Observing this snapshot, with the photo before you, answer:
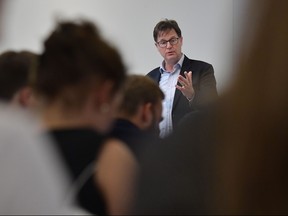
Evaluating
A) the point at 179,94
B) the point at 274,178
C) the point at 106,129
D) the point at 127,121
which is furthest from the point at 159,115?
the point at 179,94

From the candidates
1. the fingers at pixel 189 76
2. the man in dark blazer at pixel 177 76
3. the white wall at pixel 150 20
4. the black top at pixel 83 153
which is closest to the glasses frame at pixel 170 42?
the man in dark blazer at pixel 177 76

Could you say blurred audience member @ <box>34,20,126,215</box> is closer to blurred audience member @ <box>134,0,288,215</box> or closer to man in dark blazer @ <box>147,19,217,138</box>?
blurred audience member @ <box>134,0,288,215</box>

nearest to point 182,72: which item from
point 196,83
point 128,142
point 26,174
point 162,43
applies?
point 196,83

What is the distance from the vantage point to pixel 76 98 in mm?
1062

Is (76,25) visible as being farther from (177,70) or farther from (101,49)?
(177,70)

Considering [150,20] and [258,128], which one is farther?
[150,20]

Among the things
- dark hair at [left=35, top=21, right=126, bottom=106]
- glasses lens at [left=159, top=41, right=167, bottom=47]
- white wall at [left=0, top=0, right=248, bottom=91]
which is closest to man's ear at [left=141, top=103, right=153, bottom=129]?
dark hair at [left=35, top=21, right=126, bottom=106]

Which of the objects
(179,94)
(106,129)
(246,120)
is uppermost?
(246,120)

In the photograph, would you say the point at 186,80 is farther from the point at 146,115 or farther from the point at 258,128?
the point at 258,128

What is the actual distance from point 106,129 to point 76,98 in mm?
132

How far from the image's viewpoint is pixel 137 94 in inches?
69.9

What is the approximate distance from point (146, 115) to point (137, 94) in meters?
0.08

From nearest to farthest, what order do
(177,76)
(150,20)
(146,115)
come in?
(146,115)
(177,76)
(150,20)

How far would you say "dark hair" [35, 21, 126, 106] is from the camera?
1070 millimetres
